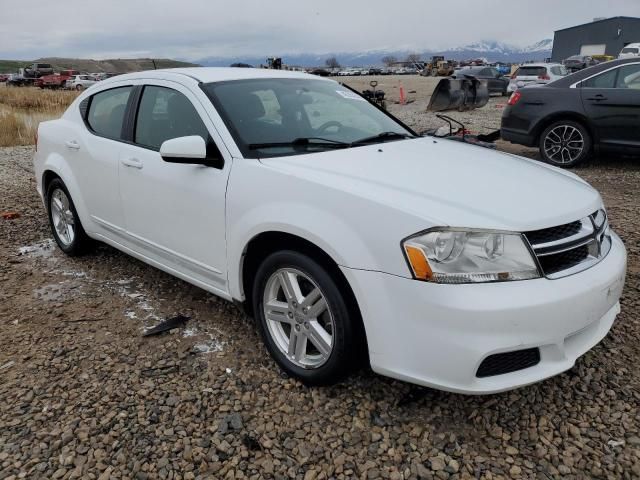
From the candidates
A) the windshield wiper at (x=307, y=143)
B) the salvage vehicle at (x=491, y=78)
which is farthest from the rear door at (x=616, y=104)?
the salvage vehicle at (x=491, y=78)

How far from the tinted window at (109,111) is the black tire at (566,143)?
620cm

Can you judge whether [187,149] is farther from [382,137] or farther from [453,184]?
[453,184]

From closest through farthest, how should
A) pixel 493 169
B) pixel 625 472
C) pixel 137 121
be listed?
pixel 625 472 → pixel 493 169 → pixel 137 121

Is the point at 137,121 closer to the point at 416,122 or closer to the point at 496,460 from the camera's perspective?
the point at 496,460

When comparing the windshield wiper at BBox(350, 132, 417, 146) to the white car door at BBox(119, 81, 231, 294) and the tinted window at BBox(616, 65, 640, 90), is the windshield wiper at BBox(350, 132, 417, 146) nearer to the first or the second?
the white car door at BBox(119, 81, 231, 294)

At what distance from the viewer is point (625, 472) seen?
2195mm

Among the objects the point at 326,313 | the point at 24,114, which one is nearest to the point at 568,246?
the point at 326,313

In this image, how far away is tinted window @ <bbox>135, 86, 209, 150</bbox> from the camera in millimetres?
3291

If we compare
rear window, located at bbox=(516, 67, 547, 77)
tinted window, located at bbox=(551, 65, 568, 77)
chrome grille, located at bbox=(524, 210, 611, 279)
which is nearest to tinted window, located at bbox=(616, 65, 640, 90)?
chrome grille, located at bbox=(524, 210, 611, 279)

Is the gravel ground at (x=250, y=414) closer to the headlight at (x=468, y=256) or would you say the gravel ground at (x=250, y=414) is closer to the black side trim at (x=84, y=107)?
the headlight at (x=468, y=256)

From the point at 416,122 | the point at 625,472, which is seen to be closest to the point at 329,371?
the point at 625,472

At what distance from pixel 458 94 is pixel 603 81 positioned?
6689 mm

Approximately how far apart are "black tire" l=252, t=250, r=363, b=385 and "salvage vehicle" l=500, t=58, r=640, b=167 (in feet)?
21.0

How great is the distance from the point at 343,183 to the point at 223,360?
1292 millimetres
